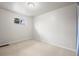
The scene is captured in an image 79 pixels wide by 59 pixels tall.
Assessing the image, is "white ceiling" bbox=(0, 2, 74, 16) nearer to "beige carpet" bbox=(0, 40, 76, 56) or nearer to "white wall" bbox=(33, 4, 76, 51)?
"white wall" bbox=(33, 4, 76, 51)

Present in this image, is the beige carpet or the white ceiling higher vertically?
the white ceiling

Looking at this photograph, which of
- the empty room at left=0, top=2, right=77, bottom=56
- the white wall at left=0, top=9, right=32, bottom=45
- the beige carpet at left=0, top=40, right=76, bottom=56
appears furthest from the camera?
the white wall at left=0, top=9, right=32, bottom=45

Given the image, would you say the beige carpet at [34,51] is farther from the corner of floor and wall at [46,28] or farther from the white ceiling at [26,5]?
the white ceiling at [26,5]

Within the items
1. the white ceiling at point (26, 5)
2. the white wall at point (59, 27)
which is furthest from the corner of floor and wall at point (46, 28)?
the white ceiling at point (26, 5)

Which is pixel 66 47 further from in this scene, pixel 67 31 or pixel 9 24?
pixel 9 24

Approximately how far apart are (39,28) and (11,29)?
1481 mm

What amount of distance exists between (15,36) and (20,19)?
90 centimetres

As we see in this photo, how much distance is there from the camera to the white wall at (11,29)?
11.2ft

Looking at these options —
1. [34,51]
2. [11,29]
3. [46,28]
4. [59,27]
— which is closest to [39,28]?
[46,28]

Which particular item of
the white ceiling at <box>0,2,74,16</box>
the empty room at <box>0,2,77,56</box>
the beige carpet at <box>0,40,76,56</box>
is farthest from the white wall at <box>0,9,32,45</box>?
the beige carpet at <box>0,40,76,56</box>

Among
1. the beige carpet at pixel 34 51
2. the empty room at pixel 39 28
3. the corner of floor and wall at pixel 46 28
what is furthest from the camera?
the corner of floor and wall at pixel 46 28

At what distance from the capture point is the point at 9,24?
3.63 m

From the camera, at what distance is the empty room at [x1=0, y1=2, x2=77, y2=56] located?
2828 millimetres

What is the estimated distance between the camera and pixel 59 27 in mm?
3344
